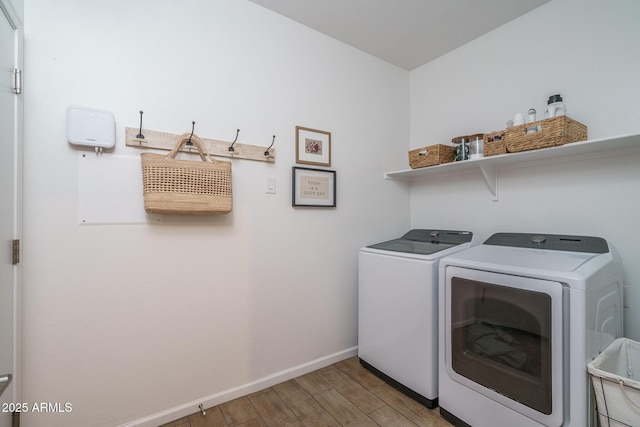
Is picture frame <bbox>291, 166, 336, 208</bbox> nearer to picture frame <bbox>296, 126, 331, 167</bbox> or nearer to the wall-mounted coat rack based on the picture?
Answer: picture frame <bbox>296, 126, 331, 167</bbox>

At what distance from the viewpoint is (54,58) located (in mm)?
1269

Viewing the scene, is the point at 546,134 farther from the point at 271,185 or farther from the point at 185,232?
the point at 185,232

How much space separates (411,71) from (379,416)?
273cm

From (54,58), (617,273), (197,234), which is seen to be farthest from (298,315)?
(54,58)

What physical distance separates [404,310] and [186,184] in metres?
1.44

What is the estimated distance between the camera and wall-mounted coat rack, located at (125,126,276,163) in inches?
55.8

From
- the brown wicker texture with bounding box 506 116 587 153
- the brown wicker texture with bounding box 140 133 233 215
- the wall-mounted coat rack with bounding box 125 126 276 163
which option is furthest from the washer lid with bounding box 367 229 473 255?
the brown wicker texture with bounding box 140 133 233 215

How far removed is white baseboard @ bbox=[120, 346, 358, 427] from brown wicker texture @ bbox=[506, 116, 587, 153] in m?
1.81

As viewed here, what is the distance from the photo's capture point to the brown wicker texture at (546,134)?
1.42 metres

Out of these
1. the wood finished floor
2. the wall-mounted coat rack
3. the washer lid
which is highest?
the wall-mounted coat rack

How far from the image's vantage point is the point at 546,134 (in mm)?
1455

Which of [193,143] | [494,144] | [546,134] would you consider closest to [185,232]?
[193,143]

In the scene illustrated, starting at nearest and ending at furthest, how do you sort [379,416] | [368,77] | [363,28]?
[379,416]
[363,28]
[368,77]

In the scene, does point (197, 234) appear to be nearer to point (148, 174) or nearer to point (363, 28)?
point (148, 174)
